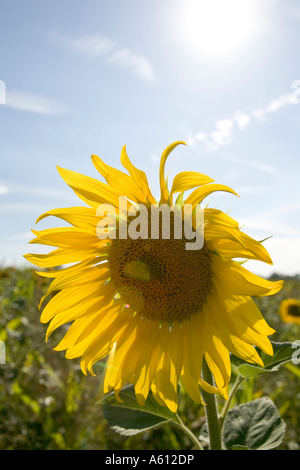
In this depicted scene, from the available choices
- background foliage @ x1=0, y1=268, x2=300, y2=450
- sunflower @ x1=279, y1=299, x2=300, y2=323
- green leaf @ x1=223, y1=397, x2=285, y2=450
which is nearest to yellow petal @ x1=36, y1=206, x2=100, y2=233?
green leaf @ x1=223, y1=397, x2=285, y2=450

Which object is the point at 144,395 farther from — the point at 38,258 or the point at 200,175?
the point at 200,175

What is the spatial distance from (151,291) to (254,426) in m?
0.64

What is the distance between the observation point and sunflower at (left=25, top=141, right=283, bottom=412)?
1.16 meters

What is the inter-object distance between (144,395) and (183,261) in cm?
45

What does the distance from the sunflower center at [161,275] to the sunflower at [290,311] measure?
459cm

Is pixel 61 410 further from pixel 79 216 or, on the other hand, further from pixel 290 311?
pixel 290 311

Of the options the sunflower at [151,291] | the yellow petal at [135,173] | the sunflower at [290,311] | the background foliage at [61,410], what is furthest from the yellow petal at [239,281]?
the sunflower at [290,311]

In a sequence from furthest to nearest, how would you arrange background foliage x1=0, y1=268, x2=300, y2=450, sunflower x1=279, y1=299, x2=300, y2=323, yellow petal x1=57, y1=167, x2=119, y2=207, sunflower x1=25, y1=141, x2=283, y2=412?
sunflower x1=279, y1=299, x2=300, y2=323
background foliage x1=0, y1=268, x2=300, y2=450
yellow petal x1=57, y1=167, x2=119, y2=207
sunflower x1=25, y1=141, x2=283, y2=412

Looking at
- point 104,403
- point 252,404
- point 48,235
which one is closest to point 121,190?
point 48,235
